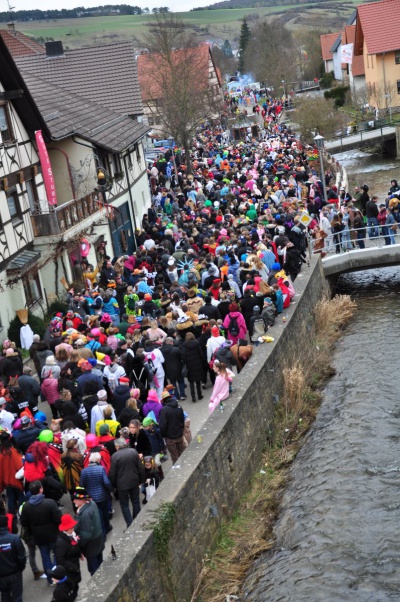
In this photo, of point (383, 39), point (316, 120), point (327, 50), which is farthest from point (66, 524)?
point (327, 50)

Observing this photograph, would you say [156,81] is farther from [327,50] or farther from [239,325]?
[327,50]

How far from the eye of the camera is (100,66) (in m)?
38.2

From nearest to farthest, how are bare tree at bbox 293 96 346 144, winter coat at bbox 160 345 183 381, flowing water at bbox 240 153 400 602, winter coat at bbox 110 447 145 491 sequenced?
winter coat at bbox 110 447 145 491, flowing water at bbox 240 153 400 602, winter coat at bbox 160 345 183 381, bare tree at bbox 293 96 346 144

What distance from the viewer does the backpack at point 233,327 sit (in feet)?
57.0

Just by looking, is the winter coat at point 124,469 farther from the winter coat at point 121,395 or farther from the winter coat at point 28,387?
the winter coat at point 28,387

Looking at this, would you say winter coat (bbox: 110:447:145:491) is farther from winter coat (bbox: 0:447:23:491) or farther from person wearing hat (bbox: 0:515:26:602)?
person wearing hat (bbox: 0:515:26:602)

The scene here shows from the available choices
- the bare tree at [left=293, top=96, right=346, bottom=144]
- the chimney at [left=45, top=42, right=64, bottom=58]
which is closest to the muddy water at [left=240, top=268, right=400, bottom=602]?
the chimney at [left=45, top=42, right=64, bottom=58]

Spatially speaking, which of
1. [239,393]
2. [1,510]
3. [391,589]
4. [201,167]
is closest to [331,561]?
[391,589]

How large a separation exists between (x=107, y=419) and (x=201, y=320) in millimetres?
4552

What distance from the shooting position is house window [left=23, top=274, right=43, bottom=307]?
75.1 feet

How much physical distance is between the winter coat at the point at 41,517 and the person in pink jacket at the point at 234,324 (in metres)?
7.08

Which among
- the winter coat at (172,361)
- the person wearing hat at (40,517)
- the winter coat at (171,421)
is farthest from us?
the winter coat at (172,361)

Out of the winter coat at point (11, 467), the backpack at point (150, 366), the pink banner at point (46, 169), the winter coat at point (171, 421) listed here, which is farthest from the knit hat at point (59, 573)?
the pink banner at point (46, 169)

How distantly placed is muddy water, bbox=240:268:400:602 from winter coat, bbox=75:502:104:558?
262 centimetres
